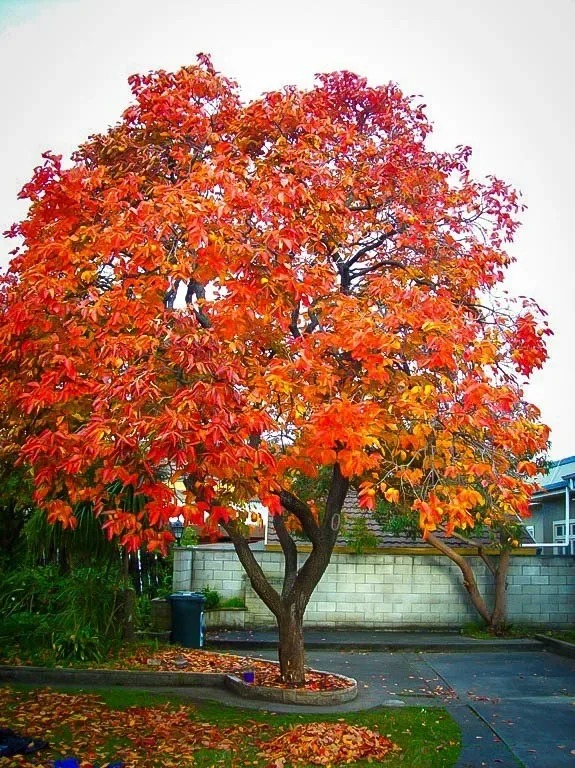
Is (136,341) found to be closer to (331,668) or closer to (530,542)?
(331,668)

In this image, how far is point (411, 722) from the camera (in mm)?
8172

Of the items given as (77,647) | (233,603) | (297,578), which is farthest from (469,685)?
(233,603)

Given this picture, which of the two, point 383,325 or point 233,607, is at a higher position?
point 383,325

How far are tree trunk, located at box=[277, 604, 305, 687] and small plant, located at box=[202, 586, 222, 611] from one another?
570 cm

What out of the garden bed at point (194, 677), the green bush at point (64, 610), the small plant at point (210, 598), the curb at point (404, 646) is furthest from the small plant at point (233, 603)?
the garden bed at point (194, 677)

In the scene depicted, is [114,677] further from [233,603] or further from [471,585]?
[471,585]

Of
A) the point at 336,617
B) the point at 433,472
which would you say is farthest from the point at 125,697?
the point at 336,617

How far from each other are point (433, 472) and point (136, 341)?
2982mm

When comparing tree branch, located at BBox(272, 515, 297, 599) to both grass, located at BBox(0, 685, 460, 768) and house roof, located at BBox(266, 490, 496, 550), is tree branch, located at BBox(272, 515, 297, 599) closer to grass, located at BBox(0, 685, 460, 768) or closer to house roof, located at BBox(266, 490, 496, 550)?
grass, located at BBox(0, 685, 460, 768)

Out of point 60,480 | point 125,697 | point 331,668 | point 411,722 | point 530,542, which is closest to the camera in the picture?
point 60,480

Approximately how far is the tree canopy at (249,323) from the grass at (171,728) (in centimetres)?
187

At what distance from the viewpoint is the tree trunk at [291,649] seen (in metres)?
9.74

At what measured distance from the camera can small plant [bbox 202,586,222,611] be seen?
1540cm

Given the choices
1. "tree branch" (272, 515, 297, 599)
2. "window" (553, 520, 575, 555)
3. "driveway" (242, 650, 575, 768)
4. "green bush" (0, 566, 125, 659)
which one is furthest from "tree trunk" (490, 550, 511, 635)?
"green bush" (0, 566, 125, 659)
